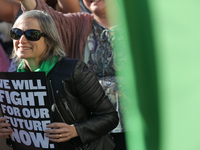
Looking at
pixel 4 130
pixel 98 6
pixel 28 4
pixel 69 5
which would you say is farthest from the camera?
pixel 69 5

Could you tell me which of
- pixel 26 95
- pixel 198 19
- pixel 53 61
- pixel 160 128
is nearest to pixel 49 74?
pixel 53 61

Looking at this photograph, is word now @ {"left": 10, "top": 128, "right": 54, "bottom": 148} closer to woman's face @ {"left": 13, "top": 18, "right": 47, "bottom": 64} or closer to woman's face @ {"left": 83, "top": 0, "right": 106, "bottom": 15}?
woman's face @ {"left": 13, "top": 18, "right": 47, "bottom": 64}

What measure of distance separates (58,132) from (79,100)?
247 mm

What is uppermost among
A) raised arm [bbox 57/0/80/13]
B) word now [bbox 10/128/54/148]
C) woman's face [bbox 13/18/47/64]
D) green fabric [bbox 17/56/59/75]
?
raised arm [bbox 57/0/80/13]

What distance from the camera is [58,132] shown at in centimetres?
124

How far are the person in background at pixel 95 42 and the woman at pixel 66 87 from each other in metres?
0.36

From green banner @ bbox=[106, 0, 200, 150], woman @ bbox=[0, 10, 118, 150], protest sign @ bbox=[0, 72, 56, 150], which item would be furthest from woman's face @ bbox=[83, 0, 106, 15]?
green banner @ bbox=[106, 0, 200, 150]

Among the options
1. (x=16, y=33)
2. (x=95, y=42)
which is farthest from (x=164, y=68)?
(x=95, y=42)

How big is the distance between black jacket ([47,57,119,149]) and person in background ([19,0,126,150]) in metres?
0.39

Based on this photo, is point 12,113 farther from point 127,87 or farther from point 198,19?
point 198,19

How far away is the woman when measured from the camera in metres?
1.38

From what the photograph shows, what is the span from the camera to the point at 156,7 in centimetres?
71

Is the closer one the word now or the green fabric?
the word now

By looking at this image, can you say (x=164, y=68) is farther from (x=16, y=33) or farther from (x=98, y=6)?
(x=98, y=6)
